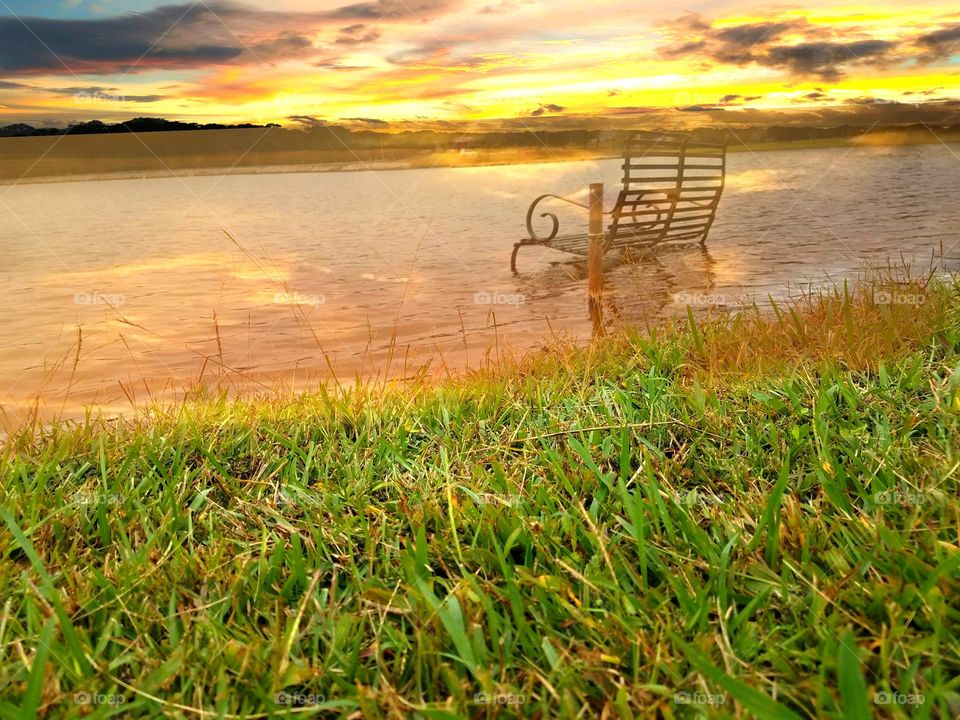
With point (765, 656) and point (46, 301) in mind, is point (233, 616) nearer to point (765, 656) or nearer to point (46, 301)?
point (765, 656)

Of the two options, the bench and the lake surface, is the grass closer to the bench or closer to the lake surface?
the lake surface

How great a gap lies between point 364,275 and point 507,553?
37.9 ft

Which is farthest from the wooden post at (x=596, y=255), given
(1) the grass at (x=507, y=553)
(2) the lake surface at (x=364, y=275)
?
(1) the grass at (x=507, y=553)

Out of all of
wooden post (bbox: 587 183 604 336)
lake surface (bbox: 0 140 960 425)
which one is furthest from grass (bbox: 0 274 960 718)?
wooden post (bbox: 587 183 604 336)

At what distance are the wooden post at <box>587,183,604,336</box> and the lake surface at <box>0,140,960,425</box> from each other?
283 mm

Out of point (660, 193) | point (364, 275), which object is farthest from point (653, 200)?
point (364, 275)

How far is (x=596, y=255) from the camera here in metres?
8.74

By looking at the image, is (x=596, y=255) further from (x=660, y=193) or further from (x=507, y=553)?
(x=507, y=553)

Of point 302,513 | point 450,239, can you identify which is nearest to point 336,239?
point 450,239

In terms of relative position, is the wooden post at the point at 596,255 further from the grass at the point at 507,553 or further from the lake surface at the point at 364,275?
the grass at the point at 507,553

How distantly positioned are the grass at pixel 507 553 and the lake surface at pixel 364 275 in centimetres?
101

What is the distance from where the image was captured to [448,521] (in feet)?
7.78

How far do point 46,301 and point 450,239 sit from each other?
8.07 m

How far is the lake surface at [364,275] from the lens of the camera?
24.0 ft
